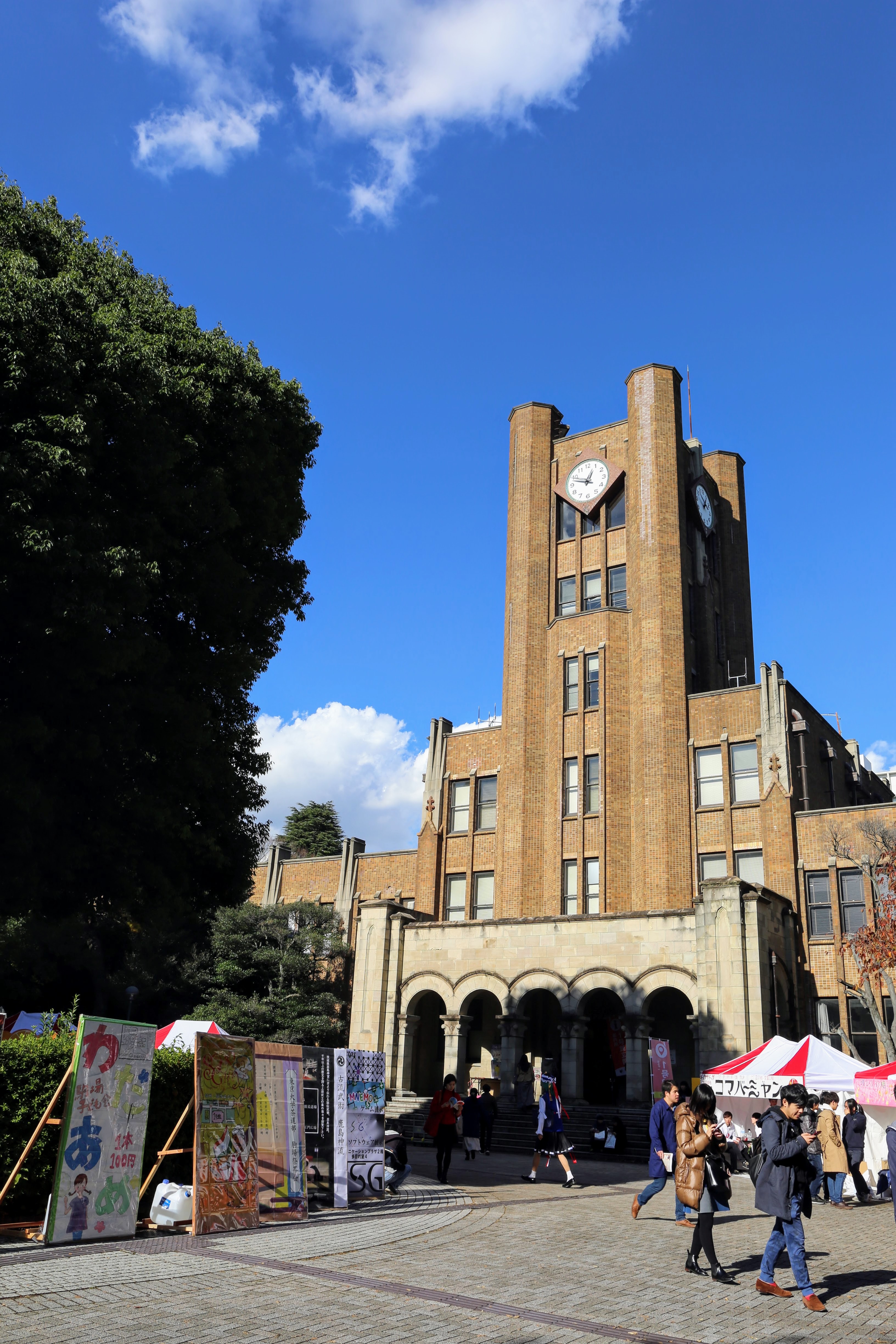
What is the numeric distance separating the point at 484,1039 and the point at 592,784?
10.0 metres

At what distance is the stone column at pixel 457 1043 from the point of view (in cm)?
3072

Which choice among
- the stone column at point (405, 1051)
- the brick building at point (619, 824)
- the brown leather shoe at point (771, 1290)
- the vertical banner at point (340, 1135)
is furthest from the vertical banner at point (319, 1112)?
the stone column at point (405, 1051)

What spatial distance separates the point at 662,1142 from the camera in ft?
41.5

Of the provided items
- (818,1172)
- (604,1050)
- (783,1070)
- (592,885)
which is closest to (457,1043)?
(604,1050)

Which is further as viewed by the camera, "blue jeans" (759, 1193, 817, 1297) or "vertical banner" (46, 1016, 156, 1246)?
"vertical banner" (46, 1016, 156, 1246)

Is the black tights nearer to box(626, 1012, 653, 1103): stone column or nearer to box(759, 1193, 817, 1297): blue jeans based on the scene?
box(759, 1193, 817, 1297): blue jeans

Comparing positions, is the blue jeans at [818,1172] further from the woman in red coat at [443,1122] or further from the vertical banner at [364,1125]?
the vertical banner at [364,1125]

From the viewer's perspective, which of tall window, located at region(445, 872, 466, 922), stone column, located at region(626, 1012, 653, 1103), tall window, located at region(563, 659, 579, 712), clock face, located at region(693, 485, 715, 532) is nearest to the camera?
stone column, located at region(626, 1012, 653, 1103)

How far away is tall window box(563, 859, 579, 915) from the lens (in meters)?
35.4

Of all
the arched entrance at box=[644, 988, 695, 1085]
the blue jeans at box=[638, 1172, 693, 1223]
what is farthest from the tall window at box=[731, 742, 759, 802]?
the blue jeans at box=[638, 1172, 693, 1223]

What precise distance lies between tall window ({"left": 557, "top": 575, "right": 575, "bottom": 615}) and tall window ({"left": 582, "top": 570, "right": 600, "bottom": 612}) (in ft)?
1.29

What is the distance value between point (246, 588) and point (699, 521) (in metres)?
27.6

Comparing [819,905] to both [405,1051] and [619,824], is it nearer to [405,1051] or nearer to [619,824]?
[619,824]

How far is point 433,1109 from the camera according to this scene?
53.8 feet
